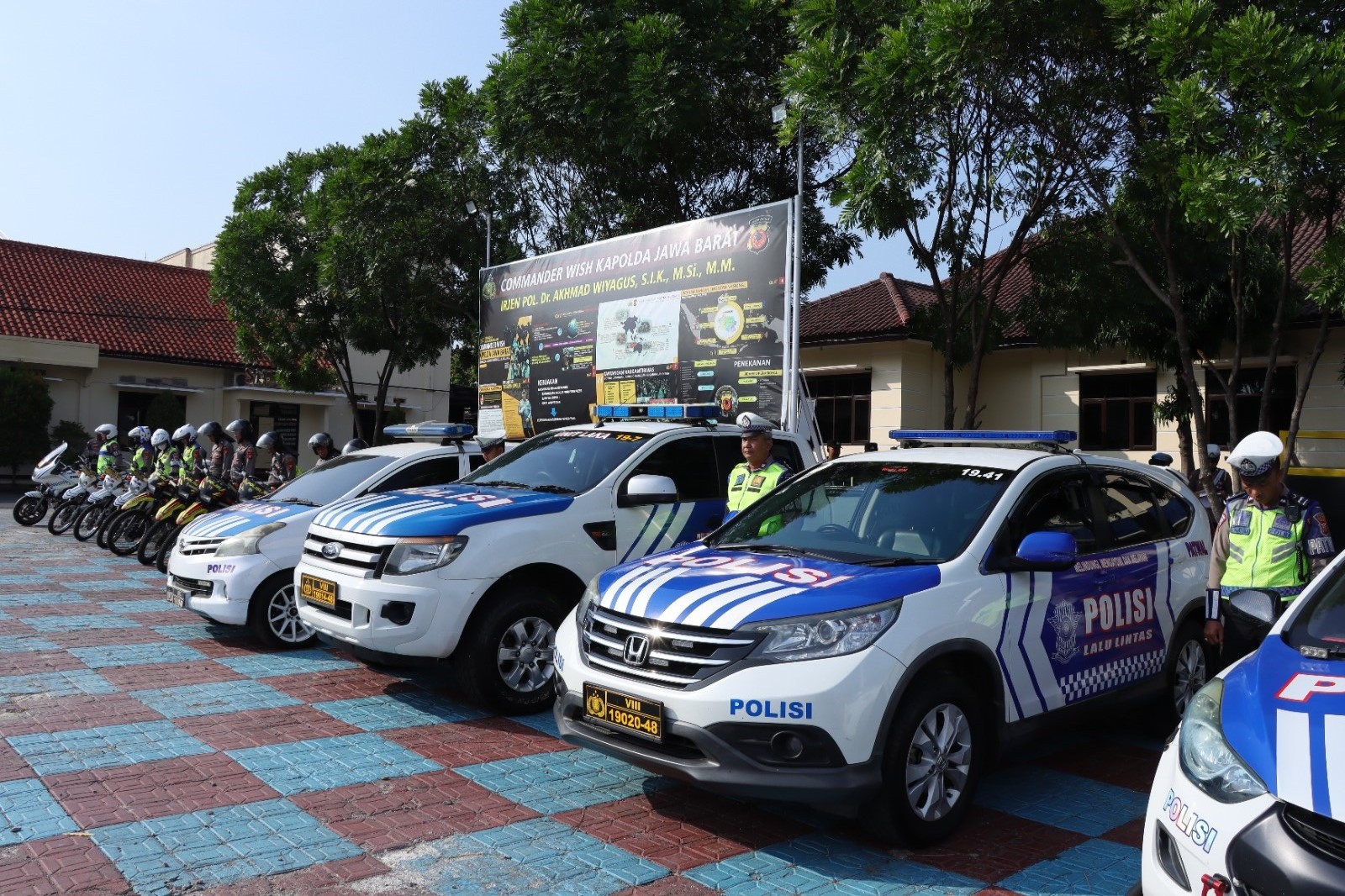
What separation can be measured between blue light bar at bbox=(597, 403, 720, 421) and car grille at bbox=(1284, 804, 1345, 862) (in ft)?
17.2

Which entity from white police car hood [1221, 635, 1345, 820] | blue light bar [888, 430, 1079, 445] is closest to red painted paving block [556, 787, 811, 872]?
white police car hood [1221, 635, 1345, 820]

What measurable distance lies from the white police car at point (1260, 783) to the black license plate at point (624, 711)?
180cm

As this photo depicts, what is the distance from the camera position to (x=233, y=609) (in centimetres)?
756

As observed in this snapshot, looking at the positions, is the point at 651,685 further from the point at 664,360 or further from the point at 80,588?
the point at 80,588

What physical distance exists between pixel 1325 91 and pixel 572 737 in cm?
709

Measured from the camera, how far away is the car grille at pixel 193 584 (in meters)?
7.73

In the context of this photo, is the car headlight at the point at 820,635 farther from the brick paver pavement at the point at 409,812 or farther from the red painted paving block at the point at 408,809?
the red painted paving block at the point at 408,809

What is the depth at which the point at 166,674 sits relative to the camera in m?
6.94

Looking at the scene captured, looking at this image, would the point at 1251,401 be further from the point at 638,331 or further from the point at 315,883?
the point at 315,883

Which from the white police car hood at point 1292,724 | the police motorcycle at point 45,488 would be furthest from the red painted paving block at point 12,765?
the police motorcycle at point 45,488

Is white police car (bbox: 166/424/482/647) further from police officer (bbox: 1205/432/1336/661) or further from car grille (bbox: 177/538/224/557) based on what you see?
police officer (bbox: 1205/432/1336/661)

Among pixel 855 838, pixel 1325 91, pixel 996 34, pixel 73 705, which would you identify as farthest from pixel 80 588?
pixel 1325 91

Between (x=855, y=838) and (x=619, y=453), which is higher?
(x=619, y=453)

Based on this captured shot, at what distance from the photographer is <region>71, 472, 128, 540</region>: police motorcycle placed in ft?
49.1
